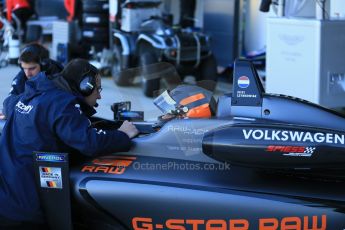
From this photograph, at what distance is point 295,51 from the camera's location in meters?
7.60

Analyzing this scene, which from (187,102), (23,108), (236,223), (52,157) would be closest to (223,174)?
(236,223)

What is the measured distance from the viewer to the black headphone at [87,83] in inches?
123

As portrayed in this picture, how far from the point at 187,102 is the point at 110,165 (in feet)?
1.78

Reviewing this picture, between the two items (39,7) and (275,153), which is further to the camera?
(39,7)

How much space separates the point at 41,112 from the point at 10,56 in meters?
9.23

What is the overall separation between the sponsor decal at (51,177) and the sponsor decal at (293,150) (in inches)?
39.4

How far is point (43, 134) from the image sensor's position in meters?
3.03

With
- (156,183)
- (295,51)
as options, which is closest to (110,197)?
(156,183)

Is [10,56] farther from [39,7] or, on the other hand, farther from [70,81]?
[70,81]

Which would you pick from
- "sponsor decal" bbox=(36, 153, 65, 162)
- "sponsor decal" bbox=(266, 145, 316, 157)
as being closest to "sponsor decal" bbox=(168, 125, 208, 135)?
"sponsor decal" bbox=(266, 145, 316, 157)

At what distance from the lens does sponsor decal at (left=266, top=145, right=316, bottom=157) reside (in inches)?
105

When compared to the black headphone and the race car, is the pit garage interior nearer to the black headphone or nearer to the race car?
the black headphone

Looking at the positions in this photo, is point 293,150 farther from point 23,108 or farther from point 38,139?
point 23,108

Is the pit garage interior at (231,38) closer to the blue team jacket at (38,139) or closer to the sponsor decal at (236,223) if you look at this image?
the blue team jacket at (38,139)
